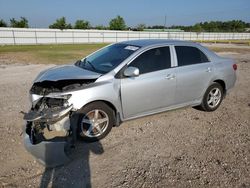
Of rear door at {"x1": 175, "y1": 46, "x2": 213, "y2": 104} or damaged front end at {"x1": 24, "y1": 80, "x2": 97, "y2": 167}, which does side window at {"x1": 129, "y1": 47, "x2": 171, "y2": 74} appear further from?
damaged front end at {"x1": 24, "y1": 80, "x2": 97, "y2": 167}

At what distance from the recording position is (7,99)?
6.13 metres

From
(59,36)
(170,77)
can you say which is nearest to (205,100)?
(170,77)

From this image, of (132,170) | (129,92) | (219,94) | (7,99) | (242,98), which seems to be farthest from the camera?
(242,98)

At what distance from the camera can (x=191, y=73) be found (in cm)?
490

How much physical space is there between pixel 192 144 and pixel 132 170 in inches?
52.0

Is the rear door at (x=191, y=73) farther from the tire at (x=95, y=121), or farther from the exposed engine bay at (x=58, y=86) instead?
the exposed engine bay at (x=58, y=86)

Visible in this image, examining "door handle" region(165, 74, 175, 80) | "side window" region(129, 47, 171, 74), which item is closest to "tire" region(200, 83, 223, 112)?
"door handle" region(165, 74, 175, 80)

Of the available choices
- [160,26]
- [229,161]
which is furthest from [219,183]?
[160,26]

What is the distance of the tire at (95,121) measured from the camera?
12.5 ft

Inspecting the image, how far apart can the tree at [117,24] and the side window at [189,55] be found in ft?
189

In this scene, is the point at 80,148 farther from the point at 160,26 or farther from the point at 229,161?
the point at 160,26

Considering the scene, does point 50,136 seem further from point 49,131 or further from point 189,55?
point 189,55

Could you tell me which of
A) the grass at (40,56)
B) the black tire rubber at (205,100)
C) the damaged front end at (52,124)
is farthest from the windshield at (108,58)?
the grass at (40,56)

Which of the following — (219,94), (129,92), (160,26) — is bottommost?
(219,94)
